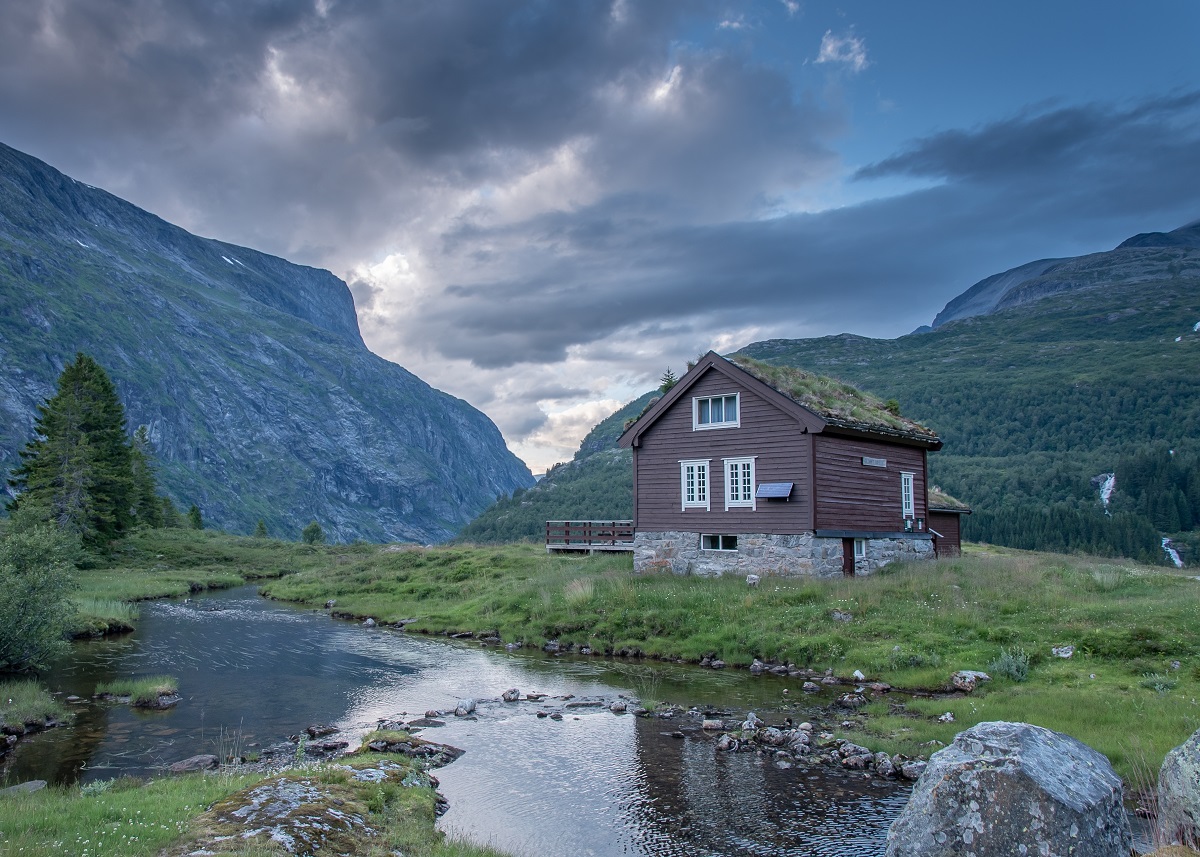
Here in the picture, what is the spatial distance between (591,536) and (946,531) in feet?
71.2

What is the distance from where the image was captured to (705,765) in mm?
15531

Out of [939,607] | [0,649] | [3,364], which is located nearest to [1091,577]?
[939,607]

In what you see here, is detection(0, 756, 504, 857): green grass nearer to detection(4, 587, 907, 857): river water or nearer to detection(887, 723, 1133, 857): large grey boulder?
detection(4, 587, 907, 857): river water

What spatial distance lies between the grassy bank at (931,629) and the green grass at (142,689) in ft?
41.9

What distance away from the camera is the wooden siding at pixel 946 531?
43.7 m

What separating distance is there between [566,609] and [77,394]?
2004 inches

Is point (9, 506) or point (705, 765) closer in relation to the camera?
point (705, 765)

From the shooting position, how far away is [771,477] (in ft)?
112

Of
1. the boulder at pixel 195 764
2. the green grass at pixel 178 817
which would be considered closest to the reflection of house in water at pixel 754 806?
the green grass at pixel 178 817

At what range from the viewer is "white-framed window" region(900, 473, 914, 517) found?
38.6 metres

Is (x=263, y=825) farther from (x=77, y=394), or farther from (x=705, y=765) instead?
(x=77, y=394)

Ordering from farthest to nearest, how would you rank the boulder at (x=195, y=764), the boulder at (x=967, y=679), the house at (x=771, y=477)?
1. the house at (x=771, y=477)
2. the boulder at (x=967, y=679)
3. the boulder at (x=195, y=764)

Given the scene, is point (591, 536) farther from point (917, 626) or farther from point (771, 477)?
point (917, 626)

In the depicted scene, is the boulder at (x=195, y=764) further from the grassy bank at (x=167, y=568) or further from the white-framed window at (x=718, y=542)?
the white-framed window at (x=718, y=542)
